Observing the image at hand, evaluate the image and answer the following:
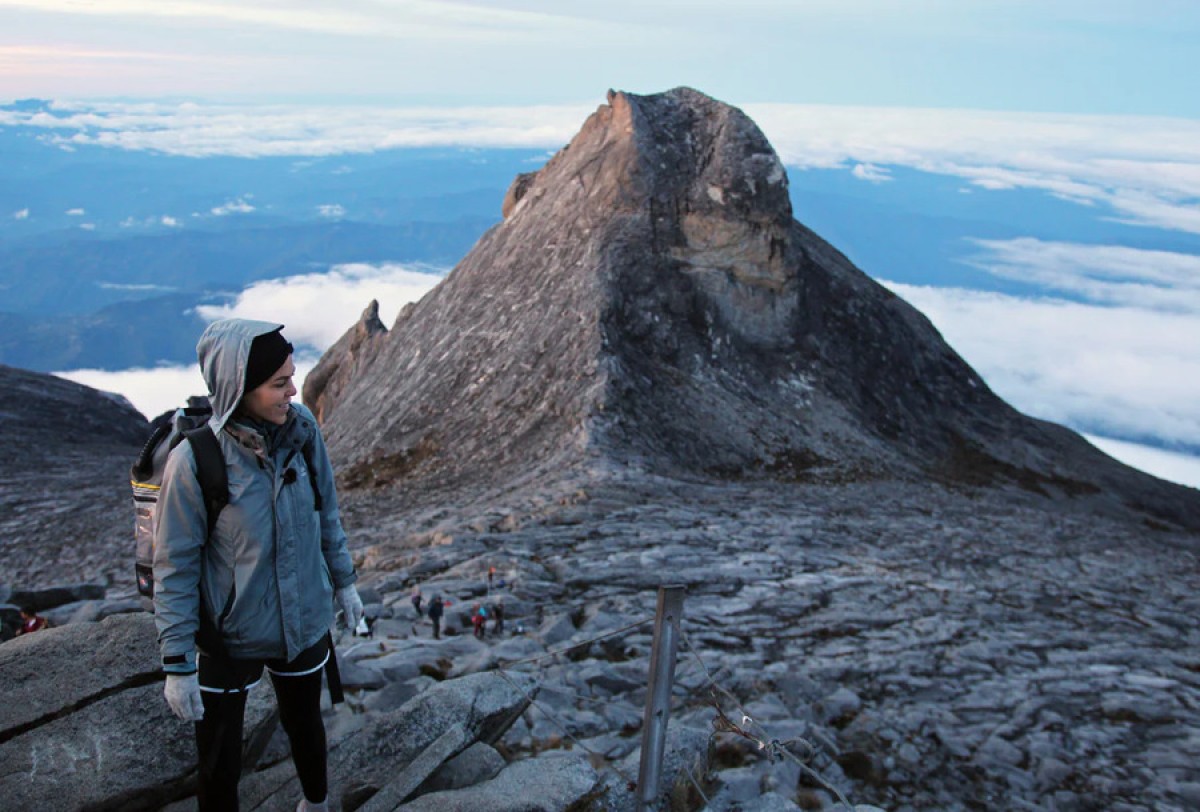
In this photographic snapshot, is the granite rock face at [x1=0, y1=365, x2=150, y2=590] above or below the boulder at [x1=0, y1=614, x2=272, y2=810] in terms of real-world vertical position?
below

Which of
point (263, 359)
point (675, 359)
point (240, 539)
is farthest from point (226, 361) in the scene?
point (675, 359)

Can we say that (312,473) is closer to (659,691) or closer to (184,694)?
(184,694)

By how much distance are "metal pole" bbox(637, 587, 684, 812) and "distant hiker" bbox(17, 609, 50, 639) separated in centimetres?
929

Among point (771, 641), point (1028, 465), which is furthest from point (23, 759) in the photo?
point (1028, 465)

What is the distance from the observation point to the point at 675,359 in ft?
114

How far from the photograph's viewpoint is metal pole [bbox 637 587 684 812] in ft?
21.8

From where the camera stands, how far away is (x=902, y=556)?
2097cm

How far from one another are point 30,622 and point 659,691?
11.1m

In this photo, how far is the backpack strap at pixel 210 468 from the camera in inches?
251

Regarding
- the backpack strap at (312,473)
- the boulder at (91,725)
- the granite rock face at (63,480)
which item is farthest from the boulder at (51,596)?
the backpack strap at (312,473)

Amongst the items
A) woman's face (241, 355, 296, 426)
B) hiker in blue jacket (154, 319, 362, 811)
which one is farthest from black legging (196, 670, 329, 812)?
woman's face (241, 355, 296, 426)

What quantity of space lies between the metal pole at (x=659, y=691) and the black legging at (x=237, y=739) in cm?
269

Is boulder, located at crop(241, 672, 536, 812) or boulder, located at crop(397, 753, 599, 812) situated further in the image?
boulder, located at crop(241, 672, 536, 812)

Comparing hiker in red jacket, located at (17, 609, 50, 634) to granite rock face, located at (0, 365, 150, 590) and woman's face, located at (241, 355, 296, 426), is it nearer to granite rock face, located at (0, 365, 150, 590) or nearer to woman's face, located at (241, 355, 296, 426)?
granite rock face, located at (0, 365, 150, 590)
